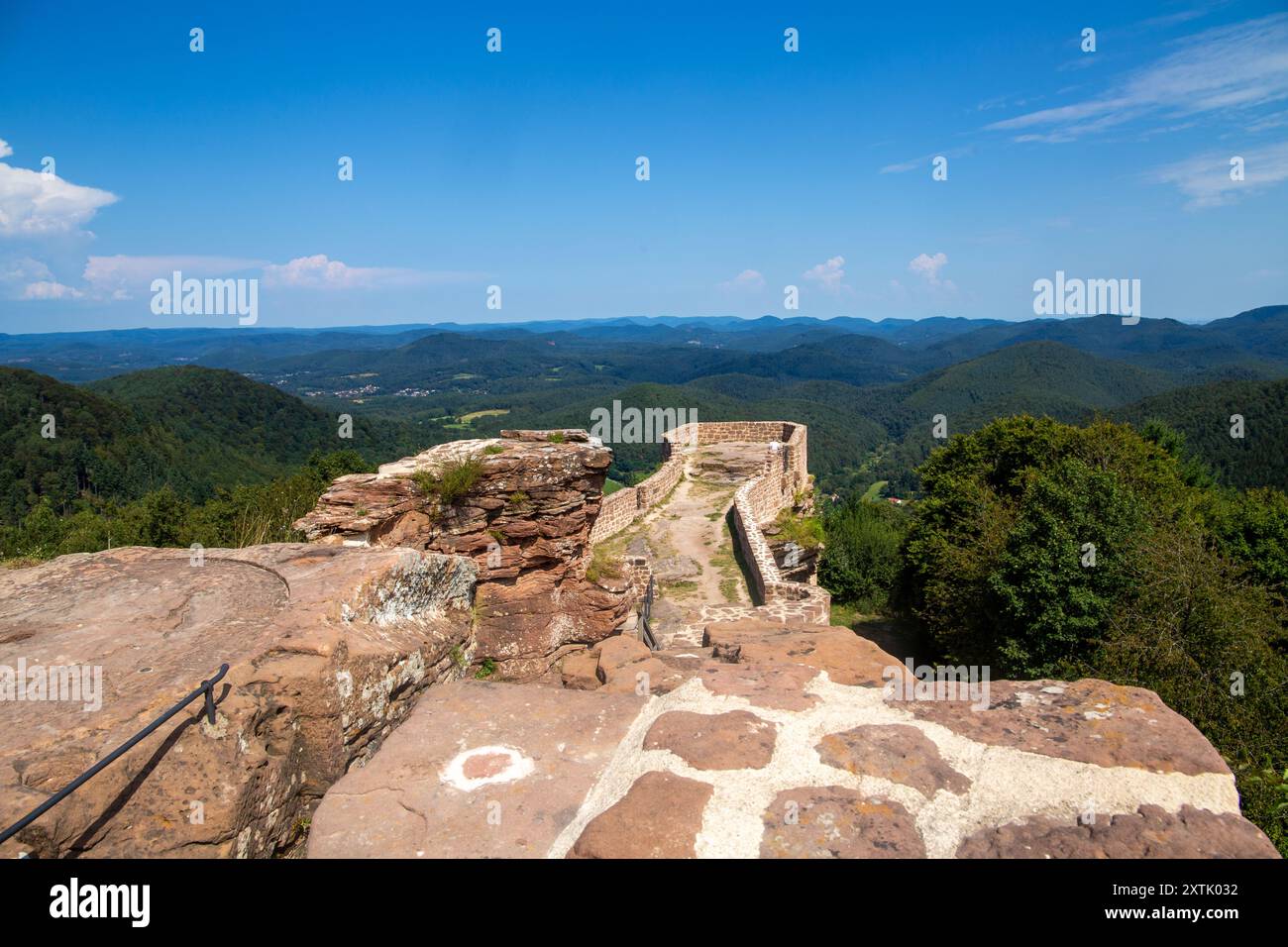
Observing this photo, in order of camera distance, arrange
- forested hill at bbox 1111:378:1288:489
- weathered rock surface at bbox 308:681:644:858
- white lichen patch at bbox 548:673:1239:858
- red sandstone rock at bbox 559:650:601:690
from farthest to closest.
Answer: forested hill at bbox 1111:378:1288:489 → red sandstone rock at bbox 559:650:601:690 → weathered rock surface at bbox 308:681:644:858 → white lichen patch at bbox 548:673:1239:858

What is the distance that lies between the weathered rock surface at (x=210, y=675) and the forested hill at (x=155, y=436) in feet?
172

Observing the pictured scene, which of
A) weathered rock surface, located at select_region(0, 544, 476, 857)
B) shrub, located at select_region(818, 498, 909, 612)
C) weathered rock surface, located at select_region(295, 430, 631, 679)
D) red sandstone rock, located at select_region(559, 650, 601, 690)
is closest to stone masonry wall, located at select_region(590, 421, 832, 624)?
shrub, located at select_region(818, 498, 909, 612)

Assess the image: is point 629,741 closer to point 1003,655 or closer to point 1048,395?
A: point 1003,655

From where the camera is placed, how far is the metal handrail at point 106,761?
2324 mm

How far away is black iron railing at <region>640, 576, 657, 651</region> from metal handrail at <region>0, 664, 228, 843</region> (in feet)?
22.2

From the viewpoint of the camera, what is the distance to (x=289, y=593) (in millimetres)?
4641

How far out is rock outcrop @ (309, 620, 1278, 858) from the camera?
8.31ft

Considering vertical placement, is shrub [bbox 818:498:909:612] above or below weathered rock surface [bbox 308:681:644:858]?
below

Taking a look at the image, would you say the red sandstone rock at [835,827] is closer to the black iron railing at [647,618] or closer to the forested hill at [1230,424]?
the black iron railing at [647,618]

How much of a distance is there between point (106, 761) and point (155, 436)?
106 m

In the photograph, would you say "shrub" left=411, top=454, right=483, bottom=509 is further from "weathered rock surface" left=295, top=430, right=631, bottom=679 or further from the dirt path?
the dirt path
